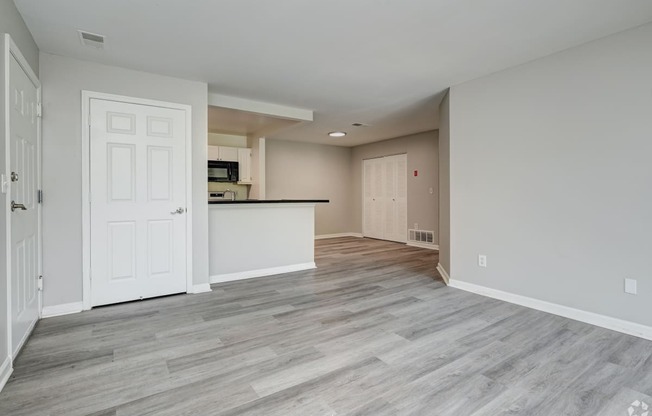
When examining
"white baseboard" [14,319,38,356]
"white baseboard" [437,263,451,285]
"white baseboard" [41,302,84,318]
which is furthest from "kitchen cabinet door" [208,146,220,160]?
"white baseboard" [437,263,451,285]

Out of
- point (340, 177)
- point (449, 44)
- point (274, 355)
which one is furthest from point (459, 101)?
point (340, 177)

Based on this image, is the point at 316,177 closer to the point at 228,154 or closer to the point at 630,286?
the point at 228,154

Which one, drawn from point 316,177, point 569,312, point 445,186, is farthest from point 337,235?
point 569,312

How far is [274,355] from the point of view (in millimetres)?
2244

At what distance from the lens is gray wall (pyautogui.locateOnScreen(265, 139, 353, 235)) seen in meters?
7.57

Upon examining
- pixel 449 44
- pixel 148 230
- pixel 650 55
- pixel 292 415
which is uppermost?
pixel 449 44

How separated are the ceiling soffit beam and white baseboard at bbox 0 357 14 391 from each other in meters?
3.24

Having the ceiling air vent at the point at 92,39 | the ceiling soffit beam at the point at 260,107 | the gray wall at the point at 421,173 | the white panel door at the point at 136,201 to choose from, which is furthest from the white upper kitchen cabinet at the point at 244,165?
the ceiling air vent at the point at 92,39

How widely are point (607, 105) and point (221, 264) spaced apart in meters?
4.24

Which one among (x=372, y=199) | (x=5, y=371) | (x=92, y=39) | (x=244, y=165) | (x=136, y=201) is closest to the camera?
(x=5, y=371)

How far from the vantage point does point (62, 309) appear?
3049 millimetres

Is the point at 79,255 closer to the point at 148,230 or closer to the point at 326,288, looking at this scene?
the point at 148,230

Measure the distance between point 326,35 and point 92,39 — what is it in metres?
1.94

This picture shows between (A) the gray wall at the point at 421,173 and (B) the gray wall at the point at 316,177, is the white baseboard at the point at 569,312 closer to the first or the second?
(A) the gray wall at the point at 421,173
